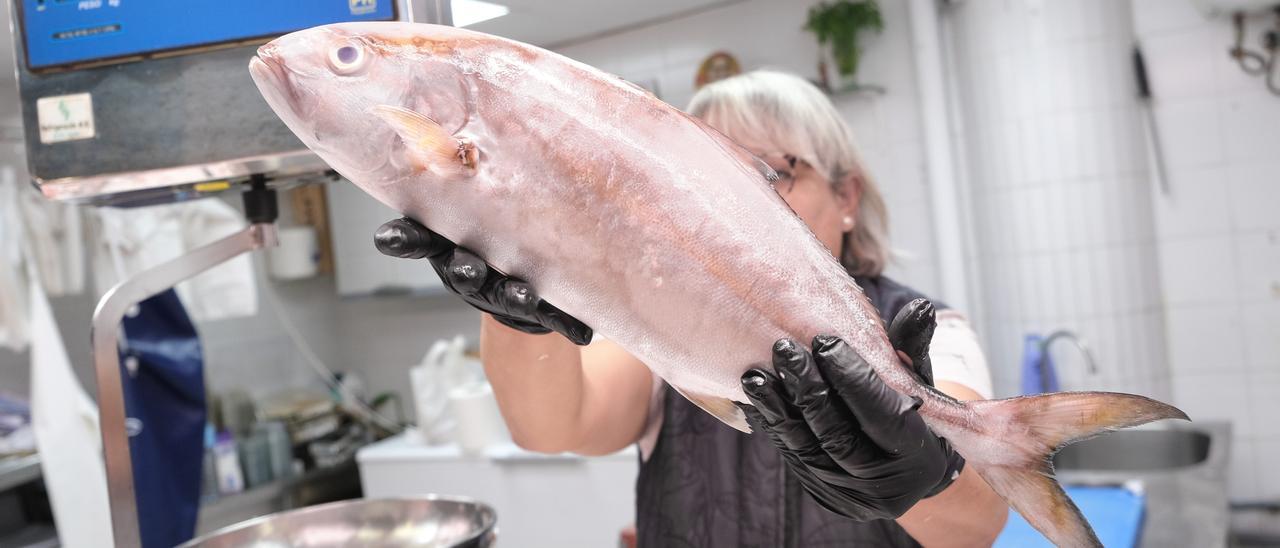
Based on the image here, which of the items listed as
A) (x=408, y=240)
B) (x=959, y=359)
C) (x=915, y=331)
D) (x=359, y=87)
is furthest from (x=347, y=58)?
(x=959, y=359)

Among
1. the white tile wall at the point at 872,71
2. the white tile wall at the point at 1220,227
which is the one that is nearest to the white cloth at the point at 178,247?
the white tile wall at the point at 872,71

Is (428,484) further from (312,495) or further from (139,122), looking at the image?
(139,122)

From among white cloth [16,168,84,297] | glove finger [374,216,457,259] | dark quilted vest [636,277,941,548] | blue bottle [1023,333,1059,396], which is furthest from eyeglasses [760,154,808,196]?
white cloth [16,168,84,297]

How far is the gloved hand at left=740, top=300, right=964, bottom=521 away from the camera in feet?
2.29

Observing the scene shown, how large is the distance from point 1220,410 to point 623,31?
2.90m

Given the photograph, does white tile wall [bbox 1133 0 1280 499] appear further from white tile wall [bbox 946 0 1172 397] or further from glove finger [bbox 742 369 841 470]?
glove finger [bbox 742 369 841 470]

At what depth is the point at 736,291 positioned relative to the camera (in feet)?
2.33

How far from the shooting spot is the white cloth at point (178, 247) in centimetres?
341

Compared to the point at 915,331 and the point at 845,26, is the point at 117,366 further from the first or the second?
the point at 845,26

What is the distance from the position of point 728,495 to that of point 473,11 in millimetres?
884

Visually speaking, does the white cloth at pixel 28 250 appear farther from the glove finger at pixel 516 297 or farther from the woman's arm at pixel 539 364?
the glove finger at pixel 516 297

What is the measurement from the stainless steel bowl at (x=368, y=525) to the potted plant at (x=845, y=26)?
A: 9.22 feet

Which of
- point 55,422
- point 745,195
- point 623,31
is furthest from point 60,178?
point 623,31

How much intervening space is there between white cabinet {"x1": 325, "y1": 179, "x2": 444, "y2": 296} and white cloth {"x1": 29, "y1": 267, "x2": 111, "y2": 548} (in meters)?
1.64
